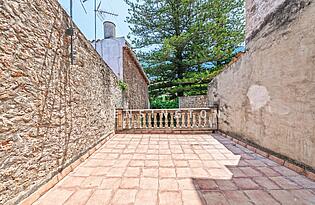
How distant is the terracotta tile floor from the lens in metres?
1.78

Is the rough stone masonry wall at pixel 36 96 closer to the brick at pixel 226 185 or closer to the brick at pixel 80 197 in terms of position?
the brick at pixel 80 197

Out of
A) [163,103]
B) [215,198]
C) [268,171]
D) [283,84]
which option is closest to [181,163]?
[215,198]

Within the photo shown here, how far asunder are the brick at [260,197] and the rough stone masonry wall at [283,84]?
33.2 inches

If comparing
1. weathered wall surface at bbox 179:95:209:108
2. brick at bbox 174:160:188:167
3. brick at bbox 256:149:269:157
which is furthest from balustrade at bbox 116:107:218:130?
weathered wall surface at bbox 179:95:209:108

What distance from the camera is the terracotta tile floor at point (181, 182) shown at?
1.78 meters

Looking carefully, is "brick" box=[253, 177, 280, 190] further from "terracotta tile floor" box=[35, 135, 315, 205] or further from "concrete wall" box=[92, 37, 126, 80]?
"concrete wall" box=[92, 37, 126, 80]

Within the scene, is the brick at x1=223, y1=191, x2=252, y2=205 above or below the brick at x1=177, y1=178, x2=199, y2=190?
below

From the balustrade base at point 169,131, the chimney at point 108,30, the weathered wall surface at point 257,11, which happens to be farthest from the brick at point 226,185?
the chimney at point 108,30

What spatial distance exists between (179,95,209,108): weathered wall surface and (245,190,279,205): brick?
8.89 metres

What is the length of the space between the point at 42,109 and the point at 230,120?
4350 millimetres

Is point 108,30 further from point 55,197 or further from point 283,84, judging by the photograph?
point 55,197

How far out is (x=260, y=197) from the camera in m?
1.79

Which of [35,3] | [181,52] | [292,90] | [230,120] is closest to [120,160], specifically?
[35,3]

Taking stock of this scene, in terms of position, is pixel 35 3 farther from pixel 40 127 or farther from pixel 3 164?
pixel 3 164
